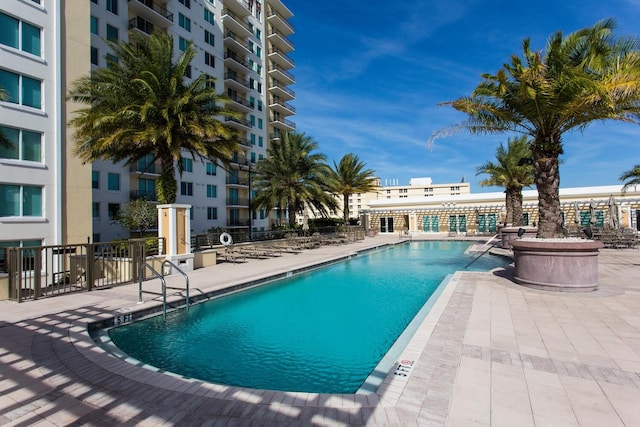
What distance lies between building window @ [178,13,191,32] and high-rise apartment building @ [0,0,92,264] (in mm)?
18804

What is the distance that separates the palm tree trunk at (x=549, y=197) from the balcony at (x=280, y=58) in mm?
41560

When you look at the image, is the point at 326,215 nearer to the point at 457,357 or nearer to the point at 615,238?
the point at 615,238

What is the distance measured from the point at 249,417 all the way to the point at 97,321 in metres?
5.01

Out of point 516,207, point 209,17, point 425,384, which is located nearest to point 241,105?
A: point 209,17

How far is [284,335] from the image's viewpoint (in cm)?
678

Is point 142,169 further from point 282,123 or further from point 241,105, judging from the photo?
point 282,123

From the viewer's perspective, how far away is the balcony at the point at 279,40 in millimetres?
44188

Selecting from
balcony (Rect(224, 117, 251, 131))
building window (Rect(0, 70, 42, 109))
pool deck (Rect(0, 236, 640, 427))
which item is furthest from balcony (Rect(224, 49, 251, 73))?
pool deck (Rect(0, 236, 640, 427))

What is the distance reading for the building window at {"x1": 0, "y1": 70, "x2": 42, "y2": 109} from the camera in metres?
12.6

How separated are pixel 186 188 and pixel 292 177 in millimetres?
12510

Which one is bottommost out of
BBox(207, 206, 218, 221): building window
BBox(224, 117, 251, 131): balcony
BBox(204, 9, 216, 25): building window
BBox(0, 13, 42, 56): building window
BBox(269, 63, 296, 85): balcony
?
BBox(207, 206, 218, 221): building window

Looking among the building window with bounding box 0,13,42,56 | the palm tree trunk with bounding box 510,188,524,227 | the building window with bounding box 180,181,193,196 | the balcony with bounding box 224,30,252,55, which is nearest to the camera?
the building window with bounding box 0,13,42,56

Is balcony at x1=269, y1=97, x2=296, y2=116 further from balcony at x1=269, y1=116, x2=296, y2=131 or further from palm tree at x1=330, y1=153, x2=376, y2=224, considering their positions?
palm tree at x1=330, y1=153, x2=376, y2=224

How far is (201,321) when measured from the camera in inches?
295
